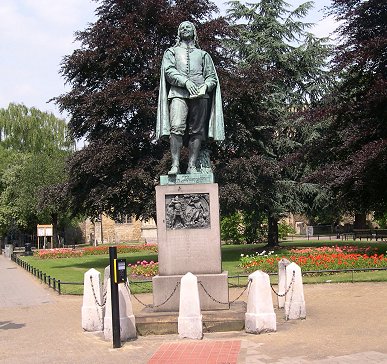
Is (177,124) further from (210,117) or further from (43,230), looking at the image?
(43,230)

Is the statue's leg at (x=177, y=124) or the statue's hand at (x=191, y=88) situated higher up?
the statue's hand at (x=191, y=88)

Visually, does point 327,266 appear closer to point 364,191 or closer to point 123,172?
point 364,191

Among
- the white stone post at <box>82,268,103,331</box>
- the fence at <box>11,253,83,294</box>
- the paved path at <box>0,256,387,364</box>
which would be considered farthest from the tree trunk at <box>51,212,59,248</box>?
the white stone post at <box>82,268,103,331</box>

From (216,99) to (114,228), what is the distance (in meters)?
60.4

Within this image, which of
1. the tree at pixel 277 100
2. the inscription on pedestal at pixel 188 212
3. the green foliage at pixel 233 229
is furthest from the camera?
the green foliage at pixel 233 229

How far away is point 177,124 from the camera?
10961 mm

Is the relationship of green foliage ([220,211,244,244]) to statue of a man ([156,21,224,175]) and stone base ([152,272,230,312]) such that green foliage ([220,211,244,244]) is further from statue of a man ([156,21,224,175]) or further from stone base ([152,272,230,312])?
stone base ([152,272,230,312])

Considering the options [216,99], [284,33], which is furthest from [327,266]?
[284,33]

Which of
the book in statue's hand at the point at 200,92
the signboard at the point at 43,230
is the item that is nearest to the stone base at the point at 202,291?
the book in statue's hand at the point at 200,92

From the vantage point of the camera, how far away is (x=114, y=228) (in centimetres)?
7012

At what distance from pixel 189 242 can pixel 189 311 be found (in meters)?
1.53

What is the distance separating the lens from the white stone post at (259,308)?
9.74 meters

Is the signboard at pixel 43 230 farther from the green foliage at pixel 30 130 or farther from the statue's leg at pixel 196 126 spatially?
the statue's leg at pixel 196 126

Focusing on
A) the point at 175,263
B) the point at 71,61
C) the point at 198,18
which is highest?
the point at 198,18
